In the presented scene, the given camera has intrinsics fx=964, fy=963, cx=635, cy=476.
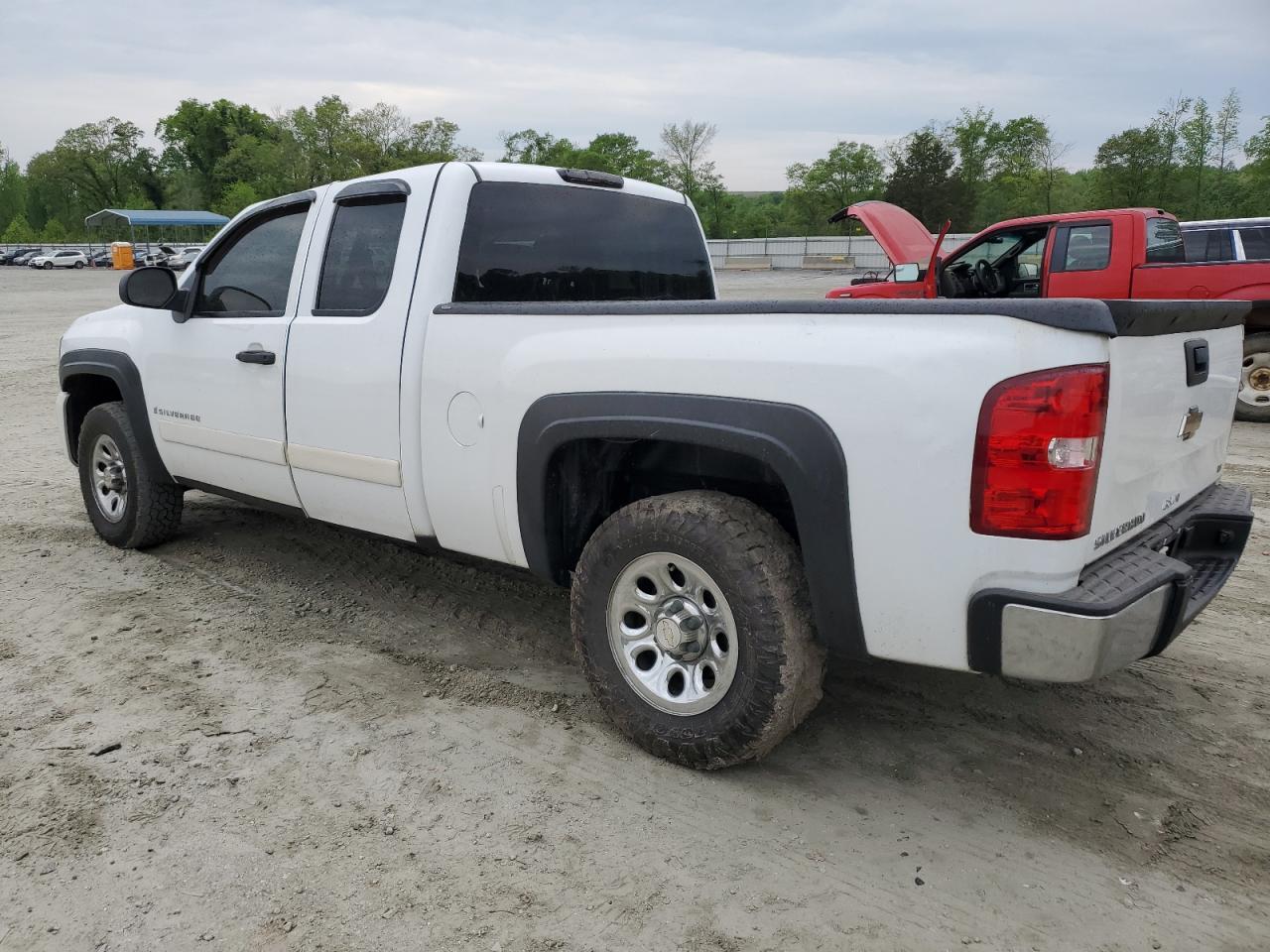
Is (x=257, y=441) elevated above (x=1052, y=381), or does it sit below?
below

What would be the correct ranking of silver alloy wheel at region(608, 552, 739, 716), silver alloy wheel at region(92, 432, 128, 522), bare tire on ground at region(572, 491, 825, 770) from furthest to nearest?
silver alloy wheel at region(92, 432, 128, 522)
silver alloy wheel at region(608, 552, 739, 716)
bare tire on ground at region(572, 491, 825, 770)

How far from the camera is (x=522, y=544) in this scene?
11.0ft

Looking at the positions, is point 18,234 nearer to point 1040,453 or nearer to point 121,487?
point 121,487

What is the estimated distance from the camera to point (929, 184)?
2148 inches

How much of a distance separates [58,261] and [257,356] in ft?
212

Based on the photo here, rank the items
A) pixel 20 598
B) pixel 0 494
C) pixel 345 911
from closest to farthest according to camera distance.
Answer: pixel 345 911 < pixel 20 598 < pixel 0 494

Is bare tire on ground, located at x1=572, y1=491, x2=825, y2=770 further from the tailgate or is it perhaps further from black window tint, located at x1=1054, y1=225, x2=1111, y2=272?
black window tint, located at x1=1054, y1=225, x2=1111, y2=272

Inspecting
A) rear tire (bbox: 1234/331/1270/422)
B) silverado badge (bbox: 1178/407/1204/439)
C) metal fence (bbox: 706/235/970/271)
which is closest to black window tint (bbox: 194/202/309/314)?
silverado badge (bbox: 1178/407/1204/439)

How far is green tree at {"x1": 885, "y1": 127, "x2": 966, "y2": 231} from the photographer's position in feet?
179

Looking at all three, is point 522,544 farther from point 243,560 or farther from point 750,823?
point 243,560

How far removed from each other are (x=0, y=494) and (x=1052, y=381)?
6.89 m

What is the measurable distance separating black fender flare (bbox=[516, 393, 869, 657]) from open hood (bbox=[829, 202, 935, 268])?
732cm

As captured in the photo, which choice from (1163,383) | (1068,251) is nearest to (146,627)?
(1163,383)

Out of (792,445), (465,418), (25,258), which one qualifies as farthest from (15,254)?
(792,445)
